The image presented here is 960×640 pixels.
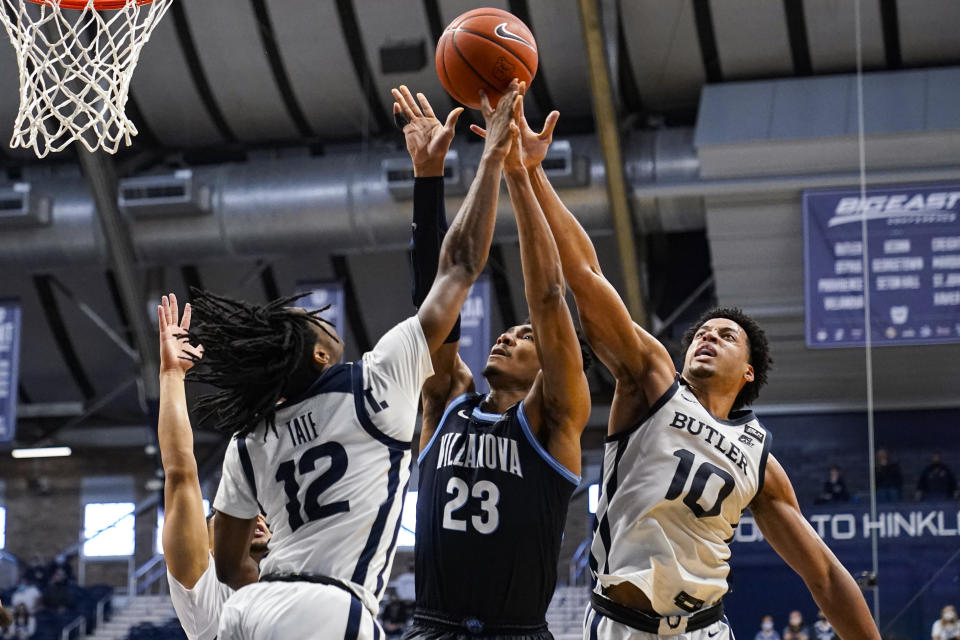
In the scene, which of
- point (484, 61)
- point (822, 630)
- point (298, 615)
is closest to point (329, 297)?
point (822, 630)

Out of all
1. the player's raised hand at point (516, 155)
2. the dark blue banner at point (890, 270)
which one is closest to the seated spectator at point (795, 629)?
the dark blue banner at point (890, 270)

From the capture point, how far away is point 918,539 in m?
14.5

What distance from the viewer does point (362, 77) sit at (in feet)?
51.9

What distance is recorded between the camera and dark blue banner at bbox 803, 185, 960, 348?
42.6 ft

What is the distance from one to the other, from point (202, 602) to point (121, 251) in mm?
11971

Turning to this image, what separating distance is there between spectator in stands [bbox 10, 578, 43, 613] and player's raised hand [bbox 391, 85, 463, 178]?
14.3 meters

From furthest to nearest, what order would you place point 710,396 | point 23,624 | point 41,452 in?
point 41,452
point 23,624
point 710,396

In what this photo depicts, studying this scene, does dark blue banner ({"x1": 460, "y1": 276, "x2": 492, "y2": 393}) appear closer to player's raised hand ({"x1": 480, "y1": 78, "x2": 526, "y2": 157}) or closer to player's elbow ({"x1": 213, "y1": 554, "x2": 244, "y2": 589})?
player's raised hand ({"x1": 480, "y1": 78, "x2": 526, "y2": 157})

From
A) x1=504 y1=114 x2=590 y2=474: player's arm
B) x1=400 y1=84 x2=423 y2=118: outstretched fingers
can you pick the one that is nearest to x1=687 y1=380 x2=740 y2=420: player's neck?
x1=504 y1=114 x2=590 y2=474: player's arm

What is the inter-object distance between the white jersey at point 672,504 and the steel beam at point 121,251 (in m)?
11.8

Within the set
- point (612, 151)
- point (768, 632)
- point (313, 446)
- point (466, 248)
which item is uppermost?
point (612, 151)

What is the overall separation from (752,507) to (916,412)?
1221 cm

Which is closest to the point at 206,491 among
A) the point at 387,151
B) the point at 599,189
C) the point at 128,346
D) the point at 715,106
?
the point at 128,346

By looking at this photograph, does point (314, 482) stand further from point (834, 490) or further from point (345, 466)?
point (834, 490)
